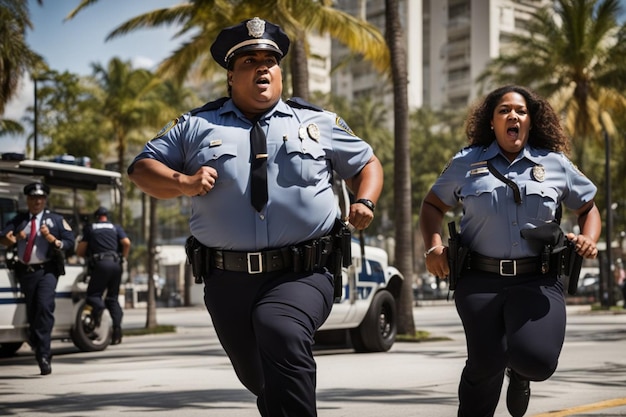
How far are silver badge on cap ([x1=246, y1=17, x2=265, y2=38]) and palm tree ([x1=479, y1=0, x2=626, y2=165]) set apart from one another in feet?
105

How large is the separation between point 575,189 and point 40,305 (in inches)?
287

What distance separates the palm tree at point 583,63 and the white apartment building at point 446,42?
65.6 meters

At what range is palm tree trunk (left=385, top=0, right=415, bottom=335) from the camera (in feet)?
61.0

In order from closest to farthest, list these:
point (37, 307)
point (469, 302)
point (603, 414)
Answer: point (469, 302) → point (603, 414) → point (37, 307)

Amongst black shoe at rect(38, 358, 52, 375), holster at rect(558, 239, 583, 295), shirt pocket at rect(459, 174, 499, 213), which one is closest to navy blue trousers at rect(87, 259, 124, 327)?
black shoe at rect(38, 358, 52, 375)

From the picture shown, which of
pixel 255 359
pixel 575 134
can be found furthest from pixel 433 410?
pixel 575 134

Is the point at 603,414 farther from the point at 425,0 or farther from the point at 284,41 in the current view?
the point at 425,0

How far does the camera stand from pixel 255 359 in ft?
16.3

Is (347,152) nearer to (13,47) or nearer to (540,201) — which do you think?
(540,201)

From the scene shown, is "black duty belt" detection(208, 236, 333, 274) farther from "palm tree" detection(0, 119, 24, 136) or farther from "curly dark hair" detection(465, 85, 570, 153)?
"palm tree" detection(0, 119, 24, 136)

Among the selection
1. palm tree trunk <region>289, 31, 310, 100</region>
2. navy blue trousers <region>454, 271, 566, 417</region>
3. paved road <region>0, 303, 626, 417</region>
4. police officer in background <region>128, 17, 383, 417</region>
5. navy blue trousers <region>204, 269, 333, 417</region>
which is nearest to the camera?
navy blue trousers <region>204, 269, 333, 417</region>

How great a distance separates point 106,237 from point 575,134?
2463 cm

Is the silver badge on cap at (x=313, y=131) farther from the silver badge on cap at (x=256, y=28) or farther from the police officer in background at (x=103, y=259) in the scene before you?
the police officer in background at (x=103, y=259)

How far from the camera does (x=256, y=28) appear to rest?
502 centimetres
